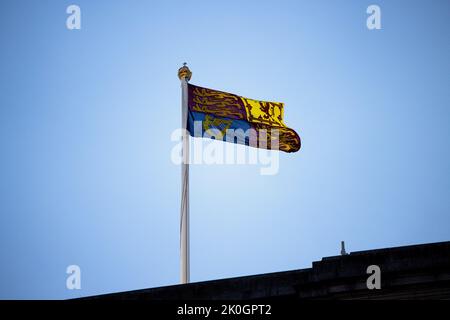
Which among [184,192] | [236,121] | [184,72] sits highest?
[184,72]

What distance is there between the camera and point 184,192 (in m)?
15.5

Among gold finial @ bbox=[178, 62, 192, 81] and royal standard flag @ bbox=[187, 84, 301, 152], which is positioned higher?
gold finial @ bbox=[178, 62, 192, 81]

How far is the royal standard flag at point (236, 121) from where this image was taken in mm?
17203

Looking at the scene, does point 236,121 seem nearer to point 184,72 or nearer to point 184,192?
point 184,72

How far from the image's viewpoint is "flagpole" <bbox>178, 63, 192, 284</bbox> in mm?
14523

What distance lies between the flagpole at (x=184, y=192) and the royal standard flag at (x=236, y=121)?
1.08ft

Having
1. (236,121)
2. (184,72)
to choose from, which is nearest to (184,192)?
(236,121)

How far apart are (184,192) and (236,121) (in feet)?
11.1

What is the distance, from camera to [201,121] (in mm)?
17219

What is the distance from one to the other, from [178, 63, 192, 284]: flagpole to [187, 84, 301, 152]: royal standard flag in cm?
33
